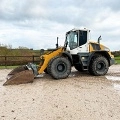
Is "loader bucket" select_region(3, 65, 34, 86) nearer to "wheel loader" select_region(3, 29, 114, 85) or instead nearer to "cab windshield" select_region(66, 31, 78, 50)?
"wheel loader" select_region(3, 29, 114, 85)

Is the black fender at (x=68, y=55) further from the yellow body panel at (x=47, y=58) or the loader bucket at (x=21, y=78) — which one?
the loader bucket at (x=21, y=78)

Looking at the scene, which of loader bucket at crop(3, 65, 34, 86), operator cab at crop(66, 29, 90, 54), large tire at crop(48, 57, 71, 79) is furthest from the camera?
operator cab at crop(66, 29, 90, 54)

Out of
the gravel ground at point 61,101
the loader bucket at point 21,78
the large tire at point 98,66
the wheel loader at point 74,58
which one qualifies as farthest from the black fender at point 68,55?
the loader bucket at point 21,78

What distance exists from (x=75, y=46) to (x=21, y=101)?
6257mm

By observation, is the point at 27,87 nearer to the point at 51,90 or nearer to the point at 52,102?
the point at 51,90

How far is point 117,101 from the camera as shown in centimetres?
891

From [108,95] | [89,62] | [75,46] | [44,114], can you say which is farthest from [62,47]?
[44,114]

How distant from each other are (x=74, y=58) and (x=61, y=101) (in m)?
6.05

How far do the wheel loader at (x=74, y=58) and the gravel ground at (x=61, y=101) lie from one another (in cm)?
100

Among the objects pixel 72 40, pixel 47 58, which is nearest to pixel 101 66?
pixel 72 40

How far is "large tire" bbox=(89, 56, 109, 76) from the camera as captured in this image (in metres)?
14.6

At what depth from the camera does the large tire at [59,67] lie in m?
13.4

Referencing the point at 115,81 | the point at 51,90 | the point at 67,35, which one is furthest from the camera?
the point at 67,35

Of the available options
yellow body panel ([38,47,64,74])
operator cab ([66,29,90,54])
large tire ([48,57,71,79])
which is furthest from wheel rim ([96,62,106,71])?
Result: yellow body panel ([38,47,64,74])
